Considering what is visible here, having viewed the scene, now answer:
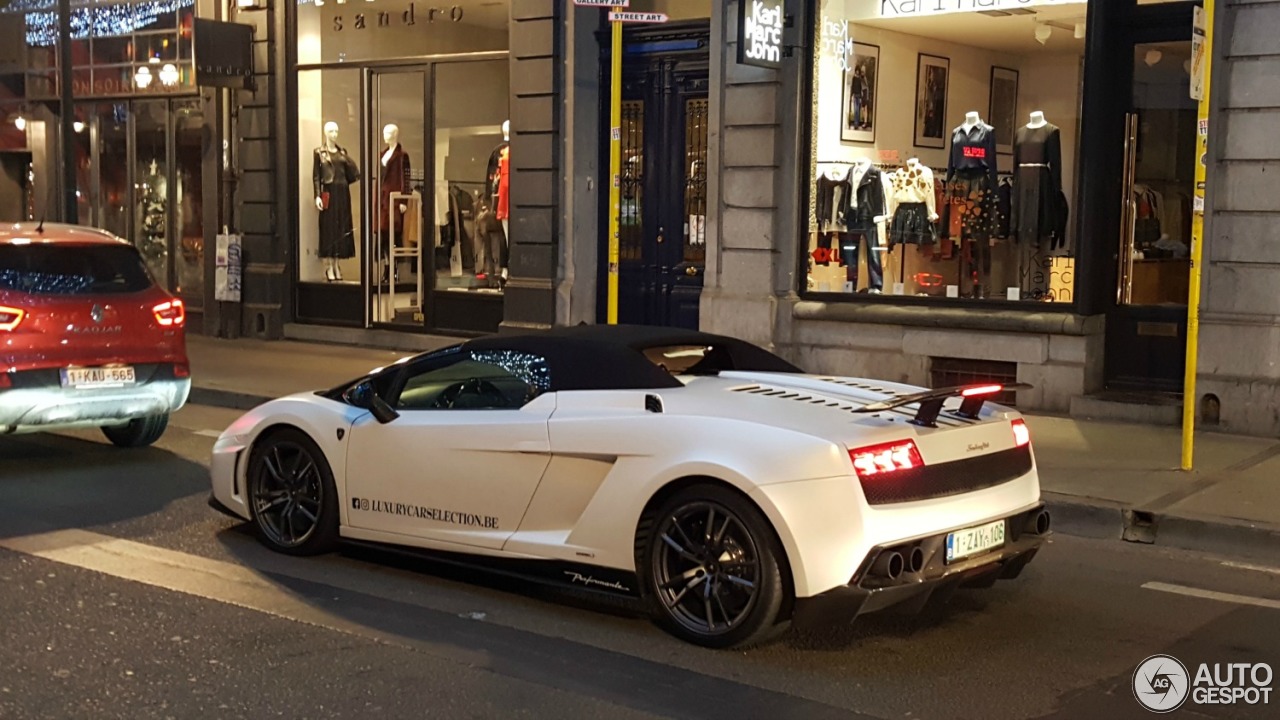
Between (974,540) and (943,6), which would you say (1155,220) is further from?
(974,540)

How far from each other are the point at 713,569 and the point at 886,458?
86 cm

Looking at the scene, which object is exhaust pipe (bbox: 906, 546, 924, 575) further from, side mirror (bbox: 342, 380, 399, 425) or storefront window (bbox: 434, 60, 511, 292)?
storefront window (bbox: 434, 60, 511, 292)

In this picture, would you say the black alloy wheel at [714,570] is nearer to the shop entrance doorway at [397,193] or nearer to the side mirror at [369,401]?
the side mirror at [369,401]

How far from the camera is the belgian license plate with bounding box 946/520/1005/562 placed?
5.95 metres

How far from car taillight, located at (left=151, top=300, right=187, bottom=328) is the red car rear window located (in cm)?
20

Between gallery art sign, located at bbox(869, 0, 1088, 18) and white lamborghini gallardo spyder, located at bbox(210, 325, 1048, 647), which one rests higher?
gallery art sign, located at bbox(869, 0, 1088, 18)

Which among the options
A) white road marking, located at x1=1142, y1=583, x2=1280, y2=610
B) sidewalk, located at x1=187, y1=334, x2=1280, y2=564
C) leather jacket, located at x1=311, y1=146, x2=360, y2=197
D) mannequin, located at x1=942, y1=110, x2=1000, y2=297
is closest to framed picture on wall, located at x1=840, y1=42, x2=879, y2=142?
mannequin, located at x1=942, y1=110, x2=1000, y2=297

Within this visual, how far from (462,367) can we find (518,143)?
9.46 metres

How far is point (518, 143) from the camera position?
16344 millimetres

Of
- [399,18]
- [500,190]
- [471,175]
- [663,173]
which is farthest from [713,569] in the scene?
[399,18]

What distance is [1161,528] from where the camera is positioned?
28.1 feet

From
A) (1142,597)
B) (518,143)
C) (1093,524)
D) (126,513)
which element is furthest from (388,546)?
(518,143)

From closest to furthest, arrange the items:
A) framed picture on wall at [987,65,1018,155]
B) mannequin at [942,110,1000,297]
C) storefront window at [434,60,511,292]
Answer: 1. framed picture on wall at [987,65,1018,155]
2. mannequin at [942,110,1000,297]
3. storefront window at [434,60,511,292]

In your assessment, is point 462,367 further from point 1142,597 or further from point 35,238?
point 35,238
